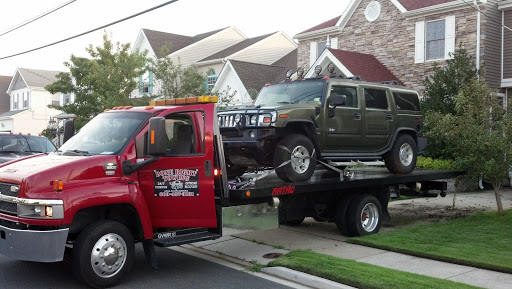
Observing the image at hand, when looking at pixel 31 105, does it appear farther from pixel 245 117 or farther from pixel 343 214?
pixel 245 117

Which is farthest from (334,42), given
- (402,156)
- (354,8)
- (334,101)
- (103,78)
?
(334,101)

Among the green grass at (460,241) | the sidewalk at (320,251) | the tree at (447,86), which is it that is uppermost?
the tree at (447,86)

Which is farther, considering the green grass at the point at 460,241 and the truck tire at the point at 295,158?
the truck tire at the point at 295,158

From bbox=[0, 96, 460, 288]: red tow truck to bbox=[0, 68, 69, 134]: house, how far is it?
125 ft

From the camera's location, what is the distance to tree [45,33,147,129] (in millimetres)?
22391

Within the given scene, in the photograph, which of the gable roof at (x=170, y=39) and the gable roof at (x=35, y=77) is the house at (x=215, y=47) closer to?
the gable roof at (x=170, y=39)

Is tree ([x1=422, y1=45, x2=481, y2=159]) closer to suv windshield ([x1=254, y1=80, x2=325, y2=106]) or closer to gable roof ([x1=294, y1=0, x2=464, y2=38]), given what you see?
gable roof ([x1=294, y1=0, x2=464, y2=38])

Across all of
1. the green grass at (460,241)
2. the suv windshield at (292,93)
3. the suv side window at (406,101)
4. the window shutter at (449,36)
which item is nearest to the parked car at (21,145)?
the suv windshield at (292,93)

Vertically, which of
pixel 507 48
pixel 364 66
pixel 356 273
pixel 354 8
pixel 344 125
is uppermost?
pixel 354 8

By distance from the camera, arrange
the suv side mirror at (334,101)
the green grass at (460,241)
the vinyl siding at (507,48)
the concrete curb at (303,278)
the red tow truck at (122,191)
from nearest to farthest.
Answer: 1. the red tow truck at (122,191)
2. the concrete curb at (303,278)
3. the green grass at (460,241)
4. the suv side mirror at (334,101)
5. the vinyl siding at (507,48)

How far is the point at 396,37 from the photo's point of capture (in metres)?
21.2

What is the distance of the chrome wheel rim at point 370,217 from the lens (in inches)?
398

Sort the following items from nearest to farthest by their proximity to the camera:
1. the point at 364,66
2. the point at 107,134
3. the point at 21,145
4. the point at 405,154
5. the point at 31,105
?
the point at 107,134 < the point at 405,154 < the point at 21,145 < the point at 364,66 < the point at 31,105

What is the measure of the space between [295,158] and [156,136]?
2.80 m
